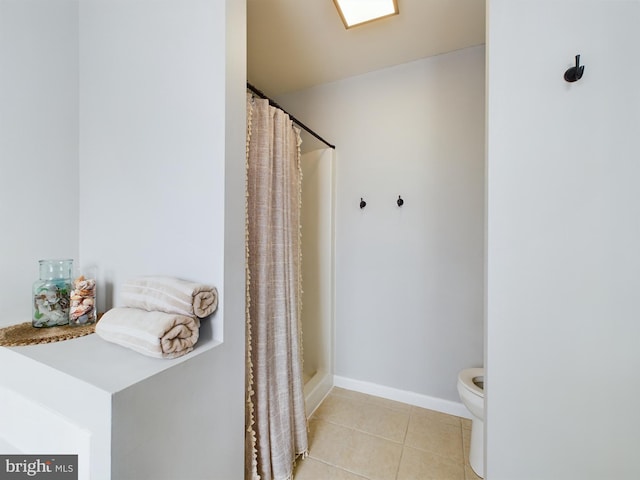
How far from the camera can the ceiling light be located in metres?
1.37

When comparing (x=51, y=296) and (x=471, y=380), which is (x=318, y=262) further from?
(x=51, y=296)

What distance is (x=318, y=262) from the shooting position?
7.26 feet

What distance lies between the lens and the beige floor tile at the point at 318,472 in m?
1.34

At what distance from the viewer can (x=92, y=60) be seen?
134 centimetres

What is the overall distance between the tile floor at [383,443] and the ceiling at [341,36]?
252cm

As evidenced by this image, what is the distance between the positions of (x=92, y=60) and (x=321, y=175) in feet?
4.92

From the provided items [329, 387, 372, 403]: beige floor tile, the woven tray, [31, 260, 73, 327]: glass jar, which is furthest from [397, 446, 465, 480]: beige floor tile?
[31, 260, 73, 327]: glass jar

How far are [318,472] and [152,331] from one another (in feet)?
3.92

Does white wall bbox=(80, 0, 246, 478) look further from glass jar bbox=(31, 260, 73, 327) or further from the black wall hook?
the black wall hook

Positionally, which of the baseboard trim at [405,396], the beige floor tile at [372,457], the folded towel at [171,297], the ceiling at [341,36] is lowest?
the beige floor tile at [372,457]

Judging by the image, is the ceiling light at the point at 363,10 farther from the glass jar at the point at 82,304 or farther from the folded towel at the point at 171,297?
the glass jar at the point at 82,304

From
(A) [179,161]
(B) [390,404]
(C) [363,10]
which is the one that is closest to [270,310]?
(A) [179,161]

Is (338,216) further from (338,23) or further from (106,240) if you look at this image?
(106,240)

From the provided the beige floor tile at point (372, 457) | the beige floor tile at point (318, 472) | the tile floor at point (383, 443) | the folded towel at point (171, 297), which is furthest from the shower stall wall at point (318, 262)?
the folded towel at point (171, 297)
